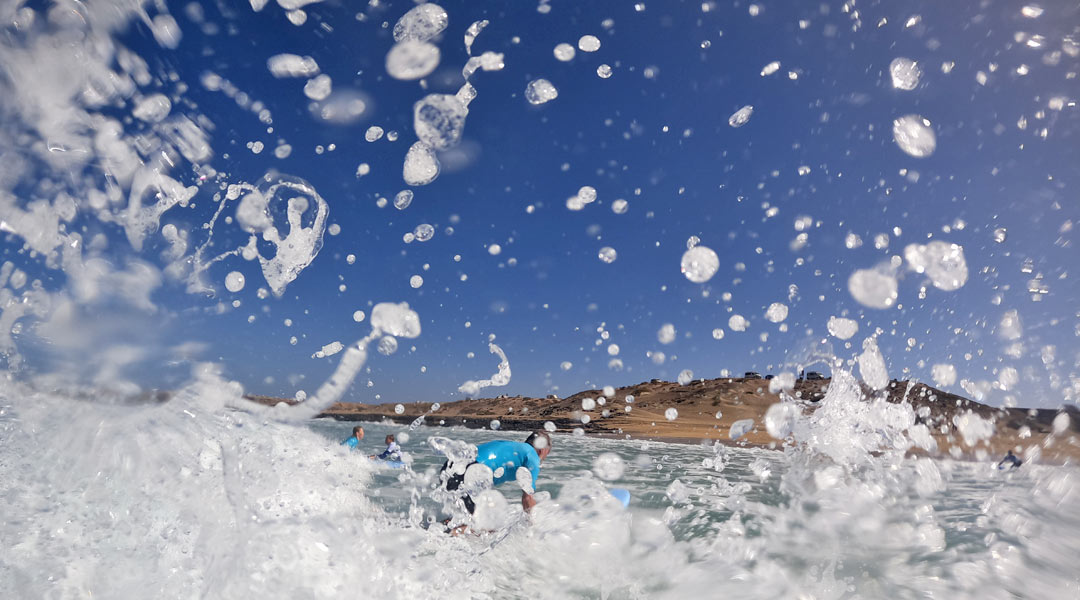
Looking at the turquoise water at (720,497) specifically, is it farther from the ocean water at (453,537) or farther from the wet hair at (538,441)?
the wet hair at (538,441)

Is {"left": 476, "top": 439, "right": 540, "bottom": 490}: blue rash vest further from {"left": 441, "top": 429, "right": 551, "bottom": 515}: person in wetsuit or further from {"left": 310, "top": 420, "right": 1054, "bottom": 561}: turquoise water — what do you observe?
{"left": 310, "top": 420, "right": 1054, "bottom": 561}: turquoise water

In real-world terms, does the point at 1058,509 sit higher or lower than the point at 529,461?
lower

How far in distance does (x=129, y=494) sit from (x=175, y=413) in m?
2.77

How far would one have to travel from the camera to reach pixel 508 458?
5.26 meters

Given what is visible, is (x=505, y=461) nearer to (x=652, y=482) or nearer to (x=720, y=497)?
(x=720, y=497)

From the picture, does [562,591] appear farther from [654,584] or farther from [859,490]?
[859,490]

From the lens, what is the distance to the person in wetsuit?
5164 millimetres

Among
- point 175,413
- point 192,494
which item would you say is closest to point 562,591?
point 192,494

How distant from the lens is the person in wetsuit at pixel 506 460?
516 cm

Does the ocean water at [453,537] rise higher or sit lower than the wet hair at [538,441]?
lower

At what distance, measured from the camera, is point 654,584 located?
11.3 ft

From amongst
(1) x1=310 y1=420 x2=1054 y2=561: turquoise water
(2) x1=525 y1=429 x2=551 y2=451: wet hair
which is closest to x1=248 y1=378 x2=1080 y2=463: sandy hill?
(1) x1=310 y1=420 x2=1054 y2=561: turquoise water

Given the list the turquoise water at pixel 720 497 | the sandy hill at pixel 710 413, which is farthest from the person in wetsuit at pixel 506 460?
the sandy hill at pixel 710 413

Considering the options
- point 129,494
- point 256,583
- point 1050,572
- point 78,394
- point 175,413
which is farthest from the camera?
point 78,394
